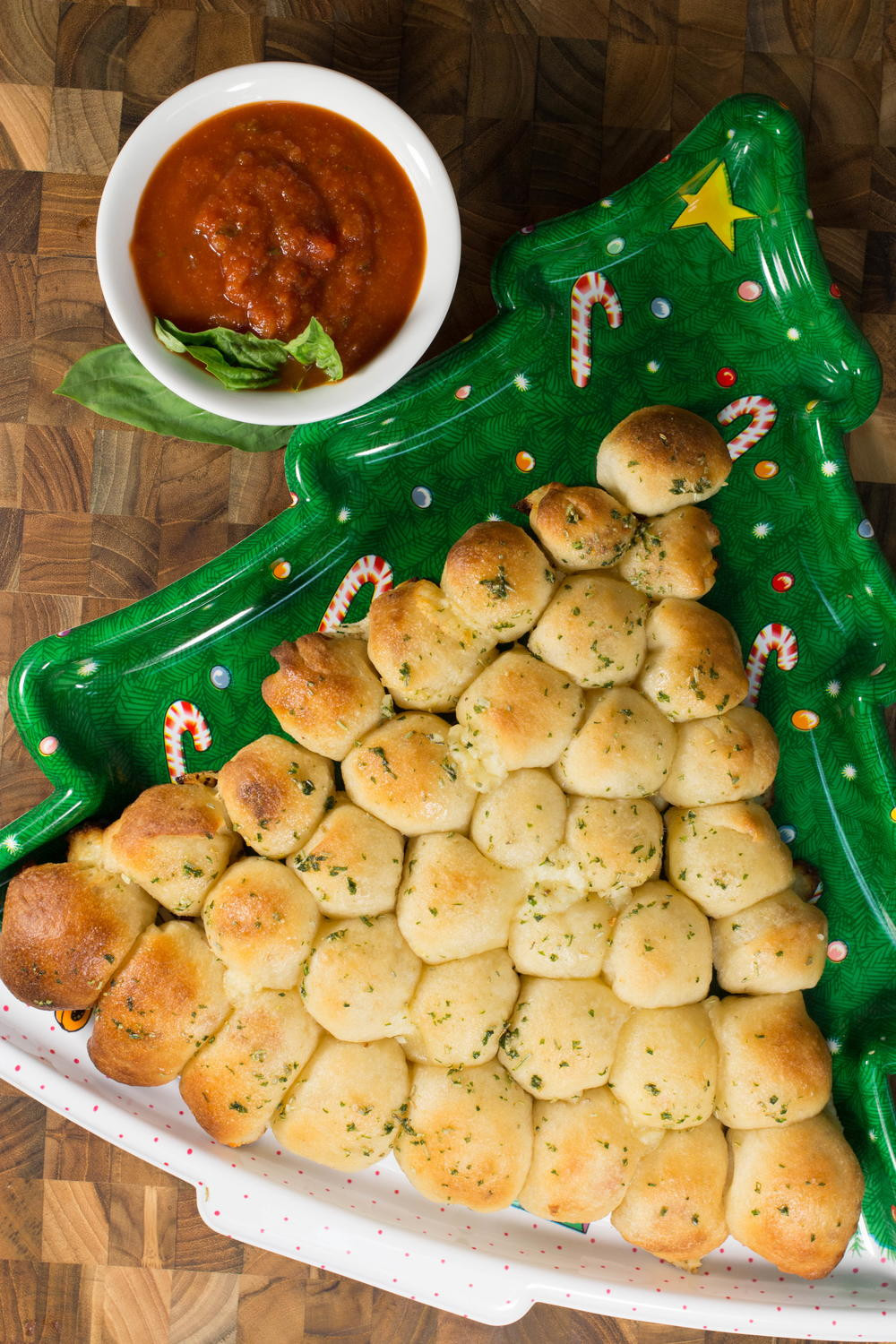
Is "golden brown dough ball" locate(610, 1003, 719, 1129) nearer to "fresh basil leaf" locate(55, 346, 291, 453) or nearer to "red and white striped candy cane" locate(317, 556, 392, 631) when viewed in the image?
Answer: "red and white striped candy cane" locate(317, 556, 392, 631)

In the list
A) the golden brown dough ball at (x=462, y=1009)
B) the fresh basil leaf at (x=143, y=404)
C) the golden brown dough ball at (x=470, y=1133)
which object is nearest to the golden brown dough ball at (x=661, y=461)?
the fresh basil leaf at (x=143, y=404)

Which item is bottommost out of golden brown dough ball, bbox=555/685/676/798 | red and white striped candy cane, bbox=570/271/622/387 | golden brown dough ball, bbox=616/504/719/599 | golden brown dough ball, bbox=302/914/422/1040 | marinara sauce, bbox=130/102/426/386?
golden brown dough ball, bbox=302/914/422/1040

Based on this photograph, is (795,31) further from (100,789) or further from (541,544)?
(100,789)

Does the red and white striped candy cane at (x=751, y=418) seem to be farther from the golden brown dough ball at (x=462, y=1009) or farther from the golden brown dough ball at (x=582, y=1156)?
the golden brown dough ball at (x=582, y=1156)

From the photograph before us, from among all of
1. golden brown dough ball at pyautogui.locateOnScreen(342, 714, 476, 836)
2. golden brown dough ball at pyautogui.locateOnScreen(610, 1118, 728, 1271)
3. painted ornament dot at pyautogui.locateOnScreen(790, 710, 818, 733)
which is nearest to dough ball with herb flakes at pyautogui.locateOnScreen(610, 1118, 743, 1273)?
golden brown dough ball at pyautogui.locateOnScreen(610, 1118, 728, 1271)

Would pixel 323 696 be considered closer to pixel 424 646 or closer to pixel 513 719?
pixel 424 646

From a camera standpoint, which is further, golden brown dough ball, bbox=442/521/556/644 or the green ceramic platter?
the green ceramic platter
